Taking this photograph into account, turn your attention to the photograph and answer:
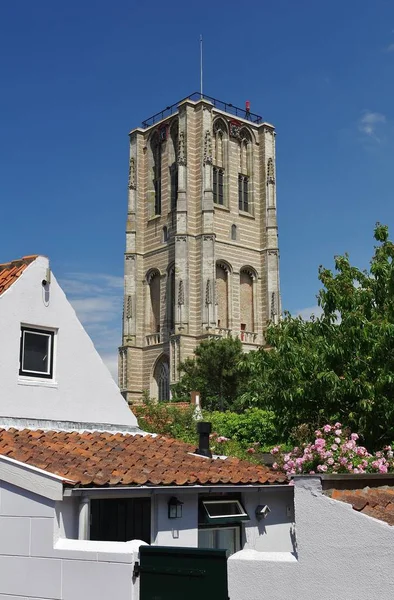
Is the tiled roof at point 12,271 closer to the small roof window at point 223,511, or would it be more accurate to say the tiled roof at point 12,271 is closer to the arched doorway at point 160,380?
→ the small roof window at point 223,511

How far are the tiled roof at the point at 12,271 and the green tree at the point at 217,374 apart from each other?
35371 millimetres

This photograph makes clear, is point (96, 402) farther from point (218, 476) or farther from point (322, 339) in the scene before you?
point (322, 339)

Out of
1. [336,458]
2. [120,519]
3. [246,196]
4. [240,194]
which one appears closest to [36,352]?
[120,519]

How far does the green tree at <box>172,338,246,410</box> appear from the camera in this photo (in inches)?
1949

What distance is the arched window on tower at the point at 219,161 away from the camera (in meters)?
76.7

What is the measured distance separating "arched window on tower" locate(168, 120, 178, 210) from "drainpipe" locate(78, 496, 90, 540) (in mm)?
67424

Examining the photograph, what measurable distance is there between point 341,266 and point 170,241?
55.6 meters

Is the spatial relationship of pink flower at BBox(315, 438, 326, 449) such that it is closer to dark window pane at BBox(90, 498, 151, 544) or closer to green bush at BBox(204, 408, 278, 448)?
dark window pane at BBox(90, 498, 151, 544)

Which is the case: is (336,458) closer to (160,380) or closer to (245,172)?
(160,380)

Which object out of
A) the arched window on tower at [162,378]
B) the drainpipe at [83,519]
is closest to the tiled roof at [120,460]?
the drainpipe at [83,519]

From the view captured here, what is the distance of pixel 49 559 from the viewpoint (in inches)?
327

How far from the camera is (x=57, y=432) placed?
12.9 m

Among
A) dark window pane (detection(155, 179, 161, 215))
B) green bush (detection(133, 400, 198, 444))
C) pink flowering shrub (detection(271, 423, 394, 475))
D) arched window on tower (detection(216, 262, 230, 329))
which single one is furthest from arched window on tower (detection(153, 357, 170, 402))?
pink flowering shrub (detection(271, 423, 394, 475))

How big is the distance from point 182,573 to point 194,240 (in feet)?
217
